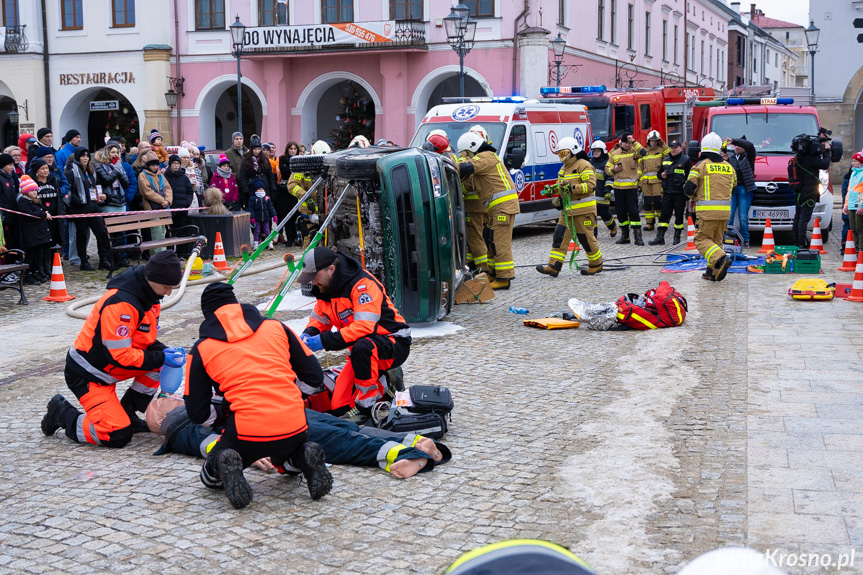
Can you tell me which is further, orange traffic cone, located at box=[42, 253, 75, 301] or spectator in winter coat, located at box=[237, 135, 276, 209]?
spectator in winter coat, located at box=[237, 135, 276, 209]

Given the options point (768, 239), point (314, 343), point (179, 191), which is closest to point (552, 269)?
point (768, 239)

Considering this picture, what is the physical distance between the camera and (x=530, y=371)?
8281 mm

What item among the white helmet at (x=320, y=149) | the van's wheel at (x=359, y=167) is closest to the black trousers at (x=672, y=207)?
the white helmet at (x=320, y=149)

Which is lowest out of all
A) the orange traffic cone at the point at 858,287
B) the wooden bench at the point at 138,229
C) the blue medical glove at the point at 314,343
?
the orange traffic cone at the point at 858,287

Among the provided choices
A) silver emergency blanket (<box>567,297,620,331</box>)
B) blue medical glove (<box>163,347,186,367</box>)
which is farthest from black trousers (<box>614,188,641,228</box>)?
blue medical glove (<box>163,347,186,367</box>)

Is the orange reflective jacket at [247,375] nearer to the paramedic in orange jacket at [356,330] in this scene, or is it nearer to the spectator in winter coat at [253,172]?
the paramedic in orange jacket at [356,330]

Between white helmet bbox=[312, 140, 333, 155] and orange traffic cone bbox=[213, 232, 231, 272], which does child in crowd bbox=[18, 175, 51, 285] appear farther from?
white helmet bbox=[312, 140, 333, 155]

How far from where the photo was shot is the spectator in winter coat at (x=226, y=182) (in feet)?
56.1

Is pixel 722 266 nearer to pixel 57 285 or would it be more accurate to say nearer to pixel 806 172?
pixel 806 172

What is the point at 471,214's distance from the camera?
12.2 metres

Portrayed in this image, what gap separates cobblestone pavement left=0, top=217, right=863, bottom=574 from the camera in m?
4.56

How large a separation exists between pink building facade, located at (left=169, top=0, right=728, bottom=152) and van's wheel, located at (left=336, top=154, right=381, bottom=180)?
20077 millimetres

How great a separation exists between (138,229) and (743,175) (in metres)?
9.58

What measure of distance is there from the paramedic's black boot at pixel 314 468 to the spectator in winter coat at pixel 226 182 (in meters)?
12.5
